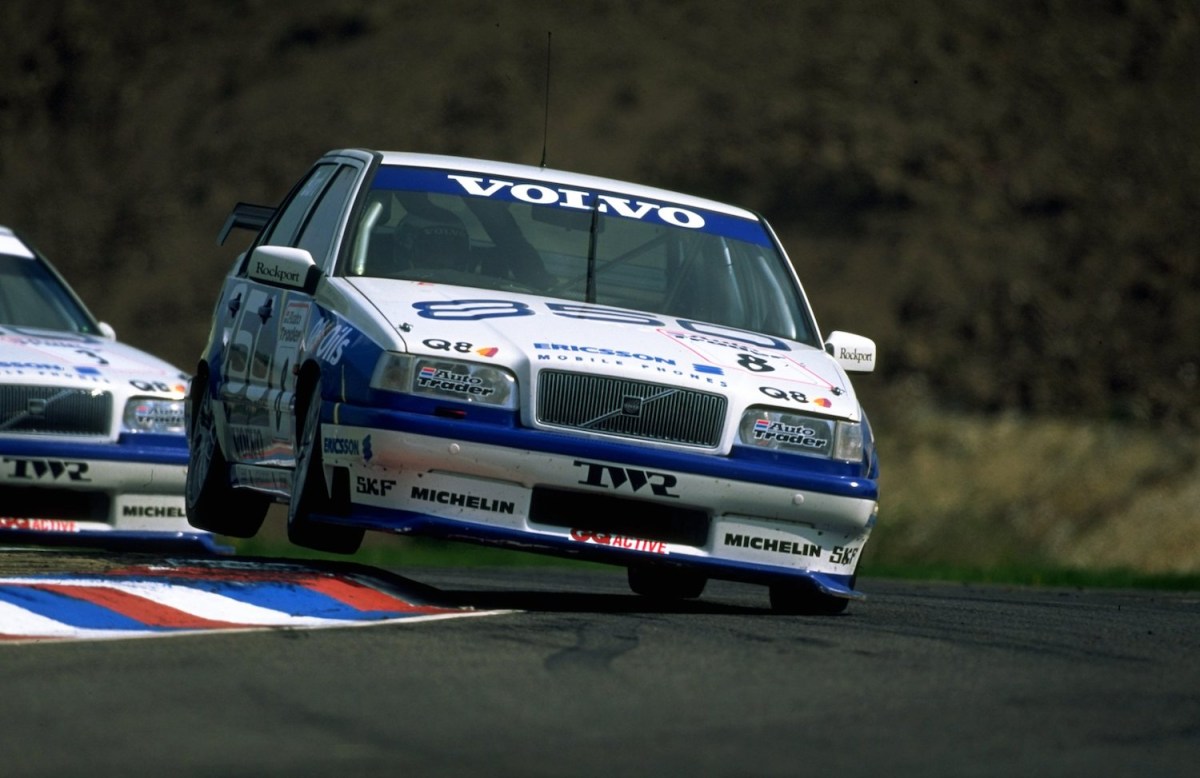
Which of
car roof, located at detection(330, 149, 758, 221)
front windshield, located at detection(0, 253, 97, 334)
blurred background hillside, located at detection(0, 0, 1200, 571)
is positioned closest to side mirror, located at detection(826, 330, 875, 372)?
car roof, located at detection(330, 149, 758, 221)

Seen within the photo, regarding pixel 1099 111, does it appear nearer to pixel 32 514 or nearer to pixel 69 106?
pixel 69 106

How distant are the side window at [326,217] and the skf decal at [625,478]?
1627 mm

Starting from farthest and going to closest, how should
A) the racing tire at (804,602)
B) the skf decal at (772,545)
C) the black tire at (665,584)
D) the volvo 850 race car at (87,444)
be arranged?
the volvo 850 race car at (87,444) < the black tire at (665,584) < the racing tire at (804,602) < the skf decal at (772,545)

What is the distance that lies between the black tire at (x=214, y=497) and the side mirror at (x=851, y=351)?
2447mm

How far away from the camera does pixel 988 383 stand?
29.4 meters

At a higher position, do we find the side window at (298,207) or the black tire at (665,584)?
the side window at (298,207)

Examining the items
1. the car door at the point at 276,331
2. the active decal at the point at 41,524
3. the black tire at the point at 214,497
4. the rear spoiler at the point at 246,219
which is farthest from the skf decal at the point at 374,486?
the active decal at the point at 41,524

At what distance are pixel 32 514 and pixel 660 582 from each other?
293 cm

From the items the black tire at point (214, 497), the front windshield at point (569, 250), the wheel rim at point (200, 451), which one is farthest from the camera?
the wheel rim at point (200, 451)

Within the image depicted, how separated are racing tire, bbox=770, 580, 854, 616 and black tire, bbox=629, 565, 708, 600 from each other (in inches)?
58.7

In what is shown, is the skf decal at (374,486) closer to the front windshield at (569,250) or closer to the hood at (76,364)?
the front windshield at (569,250)

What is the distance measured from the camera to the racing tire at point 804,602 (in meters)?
8.22

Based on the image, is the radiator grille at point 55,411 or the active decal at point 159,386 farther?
the active decal at point 159,386

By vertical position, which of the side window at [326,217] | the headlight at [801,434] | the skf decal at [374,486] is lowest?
the skf decal at [374,486]
